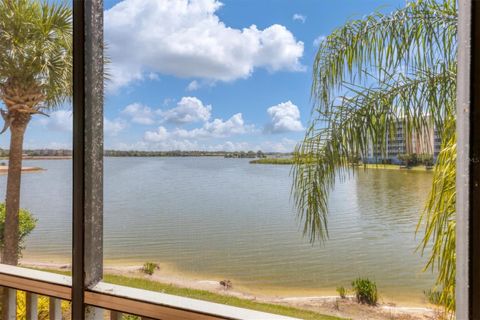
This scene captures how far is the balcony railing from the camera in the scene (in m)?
1.06

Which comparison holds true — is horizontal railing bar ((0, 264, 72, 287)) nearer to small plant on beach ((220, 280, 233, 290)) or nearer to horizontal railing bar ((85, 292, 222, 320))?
horizontal railing bar ((85, 292, 222, 320))

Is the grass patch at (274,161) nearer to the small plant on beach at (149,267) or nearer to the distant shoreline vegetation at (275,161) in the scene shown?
the distant shoreline vegetation at (275,161)

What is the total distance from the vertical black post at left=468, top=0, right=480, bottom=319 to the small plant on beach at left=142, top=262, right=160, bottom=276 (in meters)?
1.02

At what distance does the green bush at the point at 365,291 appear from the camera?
107 centimetres

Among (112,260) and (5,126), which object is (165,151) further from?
(5,126)

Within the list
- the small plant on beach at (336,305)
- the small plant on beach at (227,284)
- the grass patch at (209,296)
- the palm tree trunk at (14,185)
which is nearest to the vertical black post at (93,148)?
the grass patch at (209,296)

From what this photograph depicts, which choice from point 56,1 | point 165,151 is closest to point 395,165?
point 165,151

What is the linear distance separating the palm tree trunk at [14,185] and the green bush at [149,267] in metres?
0.76

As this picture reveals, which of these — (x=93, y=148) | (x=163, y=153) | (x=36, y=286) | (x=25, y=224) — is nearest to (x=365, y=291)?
(x=163, y=153)

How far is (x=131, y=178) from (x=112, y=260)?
332mm

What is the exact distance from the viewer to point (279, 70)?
48.3 inches

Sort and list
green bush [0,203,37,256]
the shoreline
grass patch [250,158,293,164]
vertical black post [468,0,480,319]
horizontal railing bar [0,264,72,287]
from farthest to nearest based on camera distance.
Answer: green bush [0,203,37,256], horizontal railing bar [0,264,72,287], grass patch [250,158,293,164], the shoreline, vertical black post [468,0,480,319]

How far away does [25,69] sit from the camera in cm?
175

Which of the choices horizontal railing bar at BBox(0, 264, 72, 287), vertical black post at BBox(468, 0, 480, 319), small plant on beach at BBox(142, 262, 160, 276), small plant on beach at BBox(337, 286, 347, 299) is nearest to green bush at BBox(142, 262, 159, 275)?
small plant on beach at BBox(142, 262, 160, 276)
